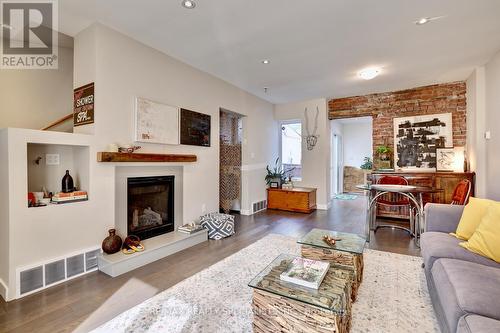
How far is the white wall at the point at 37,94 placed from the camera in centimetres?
269

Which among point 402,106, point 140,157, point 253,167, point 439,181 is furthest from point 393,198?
point 140,157

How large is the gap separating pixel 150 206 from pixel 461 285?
10.5 feet

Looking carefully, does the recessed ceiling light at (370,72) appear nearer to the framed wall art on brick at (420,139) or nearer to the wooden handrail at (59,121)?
the framed wall art on brick at (420,139)

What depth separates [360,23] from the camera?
253 centimetres

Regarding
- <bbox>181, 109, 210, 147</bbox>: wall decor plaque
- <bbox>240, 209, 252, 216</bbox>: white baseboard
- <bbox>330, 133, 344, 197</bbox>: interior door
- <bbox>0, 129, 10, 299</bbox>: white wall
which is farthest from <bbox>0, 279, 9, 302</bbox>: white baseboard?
<bbox>330, 133, 344, 197</bbox>: interior door

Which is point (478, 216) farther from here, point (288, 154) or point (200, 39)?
point (288, 154)

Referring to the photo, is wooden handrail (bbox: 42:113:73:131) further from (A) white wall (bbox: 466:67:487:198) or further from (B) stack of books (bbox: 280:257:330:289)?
(A) white wall (bbox: 466:67:487:198)

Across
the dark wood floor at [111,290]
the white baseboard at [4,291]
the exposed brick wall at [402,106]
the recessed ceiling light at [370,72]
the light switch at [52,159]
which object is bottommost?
the dark wood floor at [111,290]

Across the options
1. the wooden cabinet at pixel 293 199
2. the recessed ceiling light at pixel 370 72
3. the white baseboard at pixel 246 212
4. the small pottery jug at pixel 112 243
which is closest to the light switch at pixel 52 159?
the small pottery jug at pixel 112 243

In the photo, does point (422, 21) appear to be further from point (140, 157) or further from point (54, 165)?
point (54, 165)

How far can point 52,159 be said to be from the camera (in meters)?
2.55

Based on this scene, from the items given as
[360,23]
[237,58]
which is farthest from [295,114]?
[360,23]

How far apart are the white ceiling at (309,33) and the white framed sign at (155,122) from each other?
31.2 inches

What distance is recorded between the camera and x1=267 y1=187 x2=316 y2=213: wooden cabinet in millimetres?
5203
